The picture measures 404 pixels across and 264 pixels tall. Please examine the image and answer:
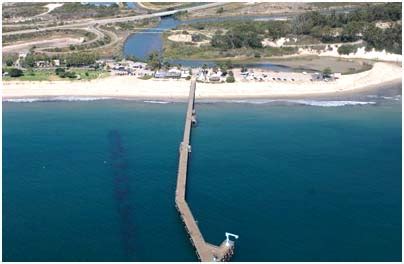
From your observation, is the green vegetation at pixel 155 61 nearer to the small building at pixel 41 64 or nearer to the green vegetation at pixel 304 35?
the green vegetation at pixel 304 35

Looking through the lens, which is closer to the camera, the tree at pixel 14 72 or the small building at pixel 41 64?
the tree at pixel 14 72

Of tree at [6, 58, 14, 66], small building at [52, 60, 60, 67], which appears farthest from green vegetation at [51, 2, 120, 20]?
tree at [6, 58, 14, 66]

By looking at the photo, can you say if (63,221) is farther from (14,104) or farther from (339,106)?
(339,106)

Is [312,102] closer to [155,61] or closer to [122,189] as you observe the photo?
[155,61]

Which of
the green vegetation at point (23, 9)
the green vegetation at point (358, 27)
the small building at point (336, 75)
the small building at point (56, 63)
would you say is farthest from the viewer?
the green vegetation at point (23, 9)

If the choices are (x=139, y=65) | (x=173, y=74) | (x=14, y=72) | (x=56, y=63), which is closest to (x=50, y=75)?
(x=14, y=72)

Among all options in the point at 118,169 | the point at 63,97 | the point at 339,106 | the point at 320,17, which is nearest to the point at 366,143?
the point at 339,106

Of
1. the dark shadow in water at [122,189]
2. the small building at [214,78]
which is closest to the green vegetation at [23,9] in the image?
the small building at [214,78]
